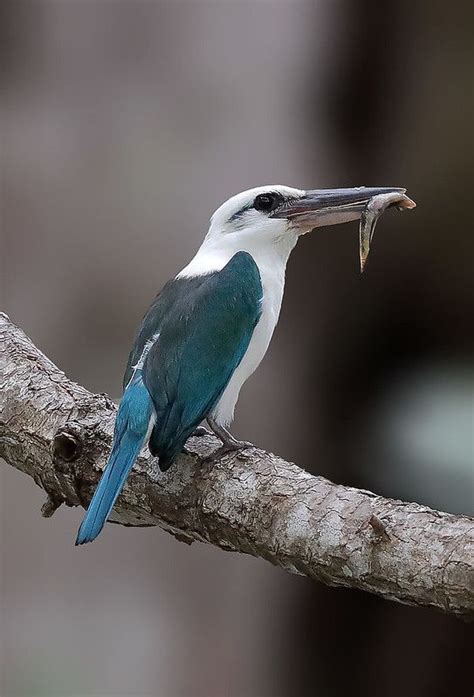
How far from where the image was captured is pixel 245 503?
6.16ft

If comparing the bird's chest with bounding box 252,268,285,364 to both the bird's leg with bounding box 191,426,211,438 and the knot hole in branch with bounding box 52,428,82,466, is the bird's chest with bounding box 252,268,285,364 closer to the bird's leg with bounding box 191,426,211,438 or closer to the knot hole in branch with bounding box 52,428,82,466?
the bird's leg with bounding box 191,426,211,438

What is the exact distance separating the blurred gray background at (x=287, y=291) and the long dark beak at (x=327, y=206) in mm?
1584

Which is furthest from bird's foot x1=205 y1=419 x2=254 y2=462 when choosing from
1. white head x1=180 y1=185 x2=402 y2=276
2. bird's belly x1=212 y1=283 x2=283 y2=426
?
white head x1=180 y1=185 x2=402 y2=276

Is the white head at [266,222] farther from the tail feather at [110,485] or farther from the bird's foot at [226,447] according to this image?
the tail feather at [110,485]

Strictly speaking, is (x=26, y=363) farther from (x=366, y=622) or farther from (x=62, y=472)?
(x=366, y=622)

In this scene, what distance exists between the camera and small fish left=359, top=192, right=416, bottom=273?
220 cm

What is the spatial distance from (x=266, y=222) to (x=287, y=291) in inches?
65.2

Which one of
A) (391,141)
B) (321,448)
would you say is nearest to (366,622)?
(321,448)

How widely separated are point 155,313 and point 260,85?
2.20 meters

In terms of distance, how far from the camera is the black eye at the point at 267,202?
7.95ft

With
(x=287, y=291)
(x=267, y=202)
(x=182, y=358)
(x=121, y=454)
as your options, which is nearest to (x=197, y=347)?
(x=182, y=358)

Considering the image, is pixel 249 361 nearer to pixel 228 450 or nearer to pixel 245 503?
pixel 228 450

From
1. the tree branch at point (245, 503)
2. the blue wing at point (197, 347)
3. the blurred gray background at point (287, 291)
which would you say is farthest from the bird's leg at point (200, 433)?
the blurred gray background at point (287, 291)

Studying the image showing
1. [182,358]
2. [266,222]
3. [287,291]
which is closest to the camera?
[182,358]
